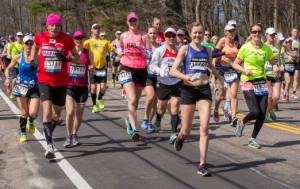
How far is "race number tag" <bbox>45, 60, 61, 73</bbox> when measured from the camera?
8.02m

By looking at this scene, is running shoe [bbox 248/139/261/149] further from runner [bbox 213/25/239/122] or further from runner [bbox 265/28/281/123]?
runner [bbox 265/28/281/123]

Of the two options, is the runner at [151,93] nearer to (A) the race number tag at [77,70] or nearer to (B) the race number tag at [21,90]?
(A) the race number tag at [77,70]

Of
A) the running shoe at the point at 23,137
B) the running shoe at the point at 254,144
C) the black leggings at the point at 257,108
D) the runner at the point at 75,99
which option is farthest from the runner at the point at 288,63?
the running shoe at the point at 23,137

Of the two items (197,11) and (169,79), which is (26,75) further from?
(197,11)

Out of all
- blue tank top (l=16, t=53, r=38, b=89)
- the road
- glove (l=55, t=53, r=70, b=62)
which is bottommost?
the road

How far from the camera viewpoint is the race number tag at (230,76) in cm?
1105

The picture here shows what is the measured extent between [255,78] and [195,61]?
2.11 metres

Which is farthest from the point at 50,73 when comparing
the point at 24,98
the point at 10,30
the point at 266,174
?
the point at 10,30

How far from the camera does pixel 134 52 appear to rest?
969 centimetres

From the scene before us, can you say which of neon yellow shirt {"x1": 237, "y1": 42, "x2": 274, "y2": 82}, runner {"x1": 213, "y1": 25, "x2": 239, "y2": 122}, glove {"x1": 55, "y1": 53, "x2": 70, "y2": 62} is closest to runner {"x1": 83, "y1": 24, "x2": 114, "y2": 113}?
runner {"x1": 213, "y1": 25, "x2": 239, "y2": 122}

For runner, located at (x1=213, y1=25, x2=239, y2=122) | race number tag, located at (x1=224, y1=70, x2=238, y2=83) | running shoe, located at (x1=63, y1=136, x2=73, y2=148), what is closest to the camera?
running shoe, located at (x1=63, y1=136, x2=73, y2=148)

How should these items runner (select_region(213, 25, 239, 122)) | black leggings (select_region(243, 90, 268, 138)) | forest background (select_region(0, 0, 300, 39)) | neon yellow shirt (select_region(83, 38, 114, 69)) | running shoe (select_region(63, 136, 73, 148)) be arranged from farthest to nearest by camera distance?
1. forest background (select_region(0, 0, 300, 39))
2. neon yellow shirt (select_region(83, 38, 114, 69))
3. runner (select_region(213, 25, 239, 122))
4. running shoe (select_region(63, 136, 73, 148))
5. black leggings (select_region(243, 90, 268, 138))

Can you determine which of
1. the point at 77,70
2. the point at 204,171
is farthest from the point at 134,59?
the point at 204,171

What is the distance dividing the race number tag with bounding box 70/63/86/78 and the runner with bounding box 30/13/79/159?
88cm
